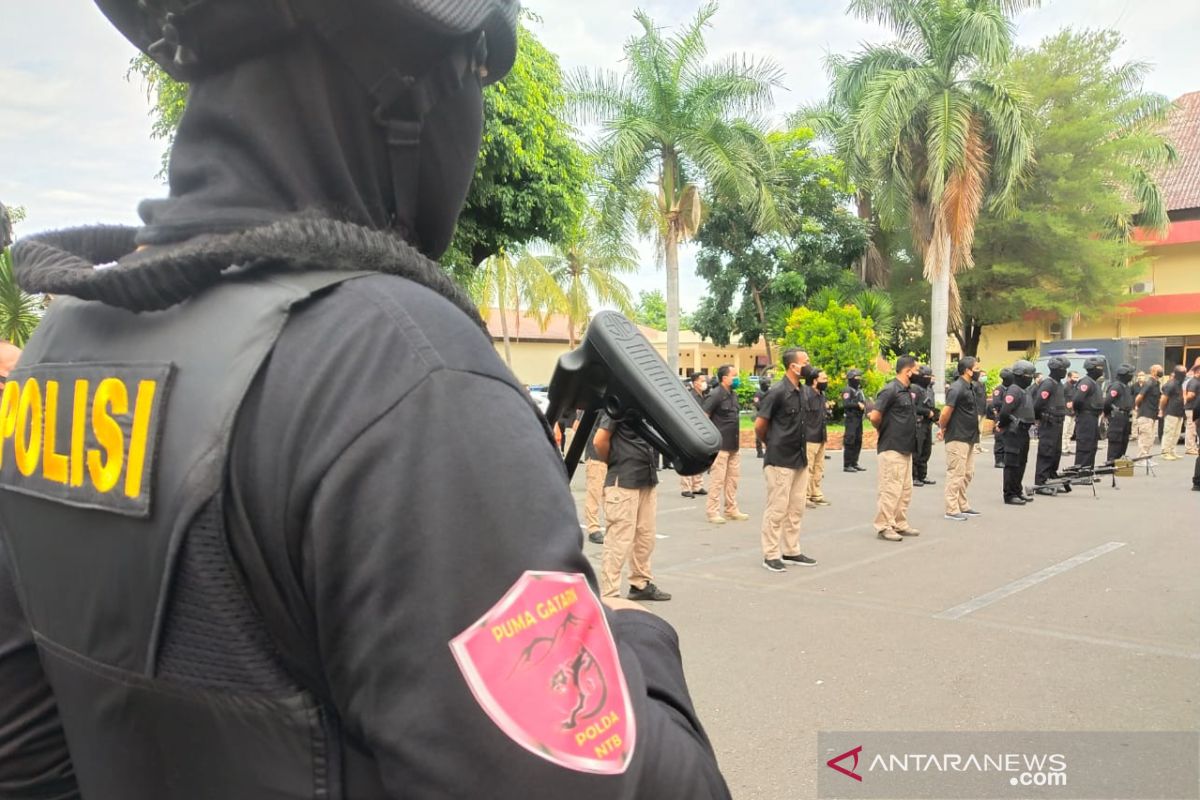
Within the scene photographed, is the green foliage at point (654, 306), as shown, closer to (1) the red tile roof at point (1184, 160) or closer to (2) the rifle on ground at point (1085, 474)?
(1) the red tile roof at point (1184, 160)

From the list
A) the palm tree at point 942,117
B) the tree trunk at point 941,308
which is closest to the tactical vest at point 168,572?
the palm tree at point 942,117

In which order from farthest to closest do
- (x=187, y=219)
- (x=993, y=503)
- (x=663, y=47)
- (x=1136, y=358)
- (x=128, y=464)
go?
1. (x=1136, y=358)
2. (x=663, y=47)
3. (x=993, y=503)
4. (x=187, y=219)
5. (x=128, y=464)

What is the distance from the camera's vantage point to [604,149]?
17703 mm

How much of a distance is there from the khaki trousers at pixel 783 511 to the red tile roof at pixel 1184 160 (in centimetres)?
3068

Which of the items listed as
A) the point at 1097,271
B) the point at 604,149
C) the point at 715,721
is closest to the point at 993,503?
the point at 715,721

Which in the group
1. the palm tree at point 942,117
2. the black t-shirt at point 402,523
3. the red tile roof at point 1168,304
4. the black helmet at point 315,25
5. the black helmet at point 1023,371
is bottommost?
the black t-shirt at point 402,523

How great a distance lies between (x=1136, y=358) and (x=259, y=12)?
27385 mm

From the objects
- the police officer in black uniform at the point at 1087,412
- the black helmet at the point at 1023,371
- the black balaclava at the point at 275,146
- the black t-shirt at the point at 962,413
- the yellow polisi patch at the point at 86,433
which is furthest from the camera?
the police officer in black uniform at the point at 1087,412

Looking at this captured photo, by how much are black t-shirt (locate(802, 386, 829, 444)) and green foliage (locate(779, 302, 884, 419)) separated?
420 inches

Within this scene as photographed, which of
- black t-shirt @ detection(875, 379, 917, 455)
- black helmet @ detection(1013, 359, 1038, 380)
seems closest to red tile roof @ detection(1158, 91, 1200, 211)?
black helmet @ detection(1013, 359, 1038, 380)

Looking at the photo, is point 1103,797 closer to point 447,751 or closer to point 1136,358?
point 447,751

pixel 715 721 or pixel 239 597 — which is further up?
pixel 239 597

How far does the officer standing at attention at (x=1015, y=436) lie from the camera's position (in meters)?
10.6

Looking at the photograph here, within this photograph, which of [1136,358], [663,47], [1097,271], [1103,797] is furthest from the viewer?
[1097,271]
